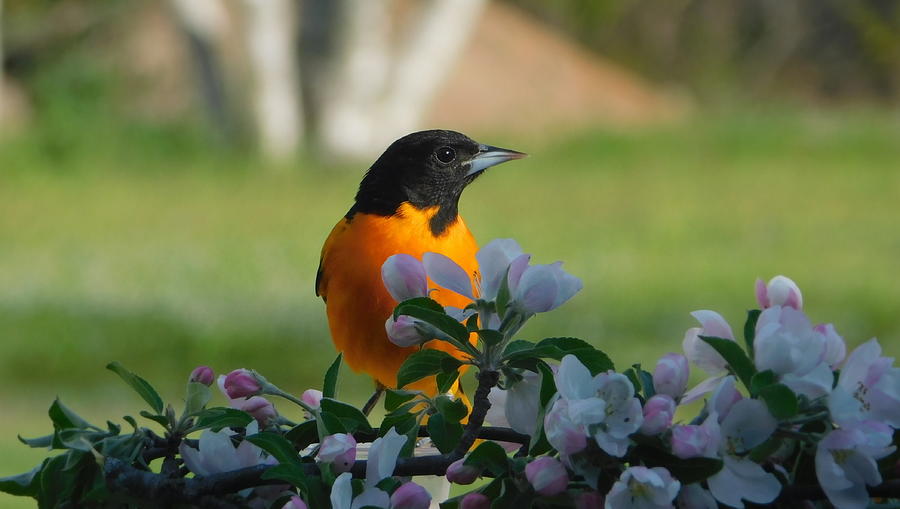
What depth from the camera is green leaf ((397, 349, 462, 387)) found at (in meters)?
1.04

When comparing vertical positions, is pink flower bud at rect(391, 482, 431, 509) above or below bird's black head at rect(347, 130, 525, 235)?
below

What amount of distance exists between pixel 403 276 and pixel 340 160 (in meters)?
10.9

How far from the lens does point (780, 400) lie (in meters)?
0.94

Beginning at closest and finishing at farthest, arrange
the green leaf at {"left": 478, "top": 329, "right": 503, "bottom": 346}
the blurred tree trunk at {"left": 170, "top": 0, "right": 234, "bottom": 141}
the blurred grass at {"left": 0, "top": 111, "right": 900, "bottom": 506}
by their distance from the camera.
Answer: the green leaf at {"left": 478, "top": 329, "right": 503, "bottom": 346}, the blurred grass at {"left": 0, "top": 111, "right": 900, "bottom": 506}, the blurred tree trunk at {"left": 170, "top": 0, "right": 234, "bottom": 141}

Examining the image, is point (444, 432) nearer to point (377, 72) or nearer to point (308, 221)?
point (308, 221)

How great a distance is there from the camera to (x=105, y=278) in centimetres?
697

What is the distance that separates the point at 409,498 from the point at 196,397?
205mm

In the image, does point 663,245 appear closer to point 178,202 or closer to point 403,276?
point 178,202

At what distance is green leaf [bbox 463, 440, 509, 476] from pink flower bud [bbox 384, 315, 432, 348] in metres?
0.10

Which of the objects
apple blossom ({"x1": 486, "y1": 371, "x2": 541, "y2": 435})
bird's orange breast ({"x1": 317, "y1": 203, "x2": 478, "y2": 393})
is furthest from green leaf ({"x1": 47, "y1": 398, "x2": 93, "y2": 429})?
bird's orange breast ({"x1": 317, "y1": 203, "x2": 478, "y2": 393})

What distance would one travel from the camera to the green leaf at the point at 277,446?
3.32ft

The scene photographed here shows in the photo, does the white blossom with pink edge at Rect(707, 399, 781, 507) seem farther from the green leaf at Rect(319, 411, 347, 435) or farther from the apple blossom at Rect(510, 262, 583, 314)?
the green leaf at Rect(319, 411, 347, 435)

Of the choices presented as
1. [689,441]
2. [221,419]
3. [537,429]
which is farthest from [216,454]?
[689,441]

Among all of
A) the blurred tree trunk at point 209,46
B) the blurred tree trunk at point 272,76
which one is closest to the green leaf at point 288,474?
the blurred tree trunk at point 272,76
